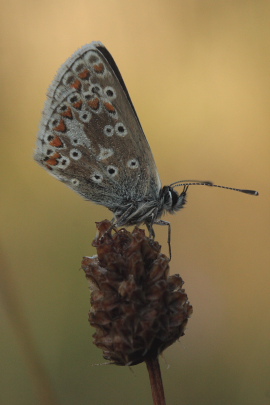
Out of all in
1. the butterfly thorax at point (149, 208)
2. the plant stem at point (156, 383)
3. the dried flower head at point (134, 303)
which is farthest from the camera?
the butterfly thorax at point (149, 208)

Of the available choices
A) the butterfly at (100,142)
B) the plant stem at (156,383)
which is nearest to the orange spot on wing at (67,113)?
the butterfly at (100,142)

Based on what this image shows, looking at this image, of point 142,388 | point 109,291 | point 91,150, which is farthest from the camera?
point 142,388

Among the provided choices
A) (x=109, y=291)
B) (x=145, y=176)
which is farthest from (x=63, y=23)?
(x=109, y=291)

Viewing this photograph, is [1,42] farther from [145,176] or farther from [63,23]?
[145,176]

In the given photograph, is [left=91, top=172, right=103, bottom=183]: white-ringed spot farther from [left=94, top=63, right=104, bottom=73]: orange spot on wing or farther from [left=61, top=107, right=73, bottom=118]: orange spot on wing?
[left=94, top=63, right=104, bottom=73]: orange spot on wing

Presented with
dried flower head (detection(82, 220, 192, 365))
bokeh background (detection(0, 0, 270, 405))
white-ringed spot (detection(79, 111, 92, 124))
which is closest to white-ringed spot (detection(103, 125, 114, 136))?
white-ringed spot (detection(79, 111, 92, 124))

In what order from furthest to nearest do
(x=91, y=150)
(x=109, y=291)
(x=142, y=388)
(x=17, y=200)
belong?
(x=17, y=200), (x=142, y=388), (x=91, y=150), (x=109, y=291)

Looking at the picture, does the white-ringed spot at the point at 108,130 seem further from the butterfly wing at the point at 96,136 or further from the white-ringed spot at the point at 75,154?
the white-ringed spot at the point at 75,154
